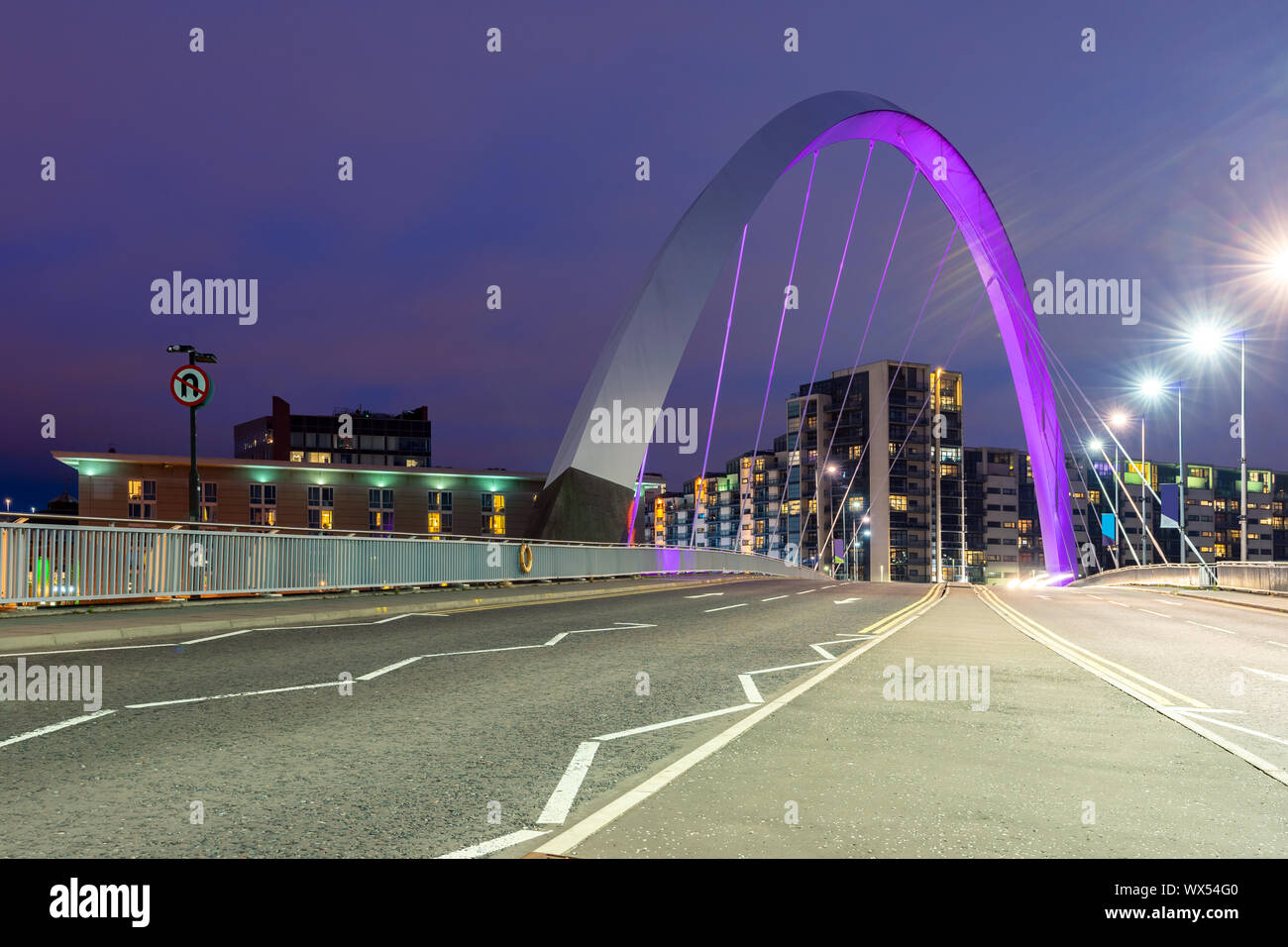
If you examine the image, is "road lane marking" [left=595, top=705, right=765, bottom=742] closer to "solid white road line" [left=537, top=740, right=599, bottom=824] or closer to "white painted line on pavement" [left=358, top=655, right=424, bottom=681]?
"solid white road line" [left=537, top=740, right=599, bottom=824]

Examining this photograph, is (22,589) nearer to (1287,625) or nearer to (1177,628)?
(1177,628)

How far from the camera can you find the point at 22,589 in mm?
15180

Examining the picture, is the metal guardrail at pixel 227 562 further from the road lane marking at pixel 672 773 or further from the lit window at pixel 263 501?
the lit window at pixel 263 501

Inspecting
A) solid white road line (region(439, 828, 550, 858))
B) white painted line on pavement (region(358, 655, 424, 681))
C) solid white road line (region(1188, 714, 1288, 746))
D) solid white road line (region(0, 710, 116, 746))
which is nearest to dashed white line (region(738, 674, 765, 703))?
solid white road line (region(1188, 714, 1288, 746))

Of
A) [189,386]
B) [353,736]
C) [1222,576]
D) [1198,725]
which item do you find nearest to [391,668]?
[353,736]

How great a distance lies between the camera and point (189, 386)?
22438 millimetres

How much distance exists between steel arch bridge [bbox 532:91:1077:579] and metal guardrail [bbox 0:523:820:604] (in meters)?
3.62

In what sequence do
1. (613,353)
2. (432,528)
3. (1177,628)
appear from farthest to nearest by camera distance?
(432,528)
(613,353)
(1177,628)

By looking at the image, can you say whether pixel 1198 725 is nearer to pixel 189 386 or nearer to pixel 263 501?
pixel 189 386

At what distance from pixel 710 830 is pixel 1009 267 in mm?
55722

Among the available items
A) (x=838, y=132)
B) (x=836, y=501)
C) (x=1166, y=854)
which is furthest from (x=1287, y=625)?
(x=836, y=501)

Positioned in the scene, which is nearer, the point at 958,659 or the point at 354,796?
the point at 354,796

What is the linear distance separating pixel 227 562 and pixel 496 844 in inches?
654

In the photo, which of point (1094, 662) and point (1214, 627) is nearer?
point (1094, 662)
